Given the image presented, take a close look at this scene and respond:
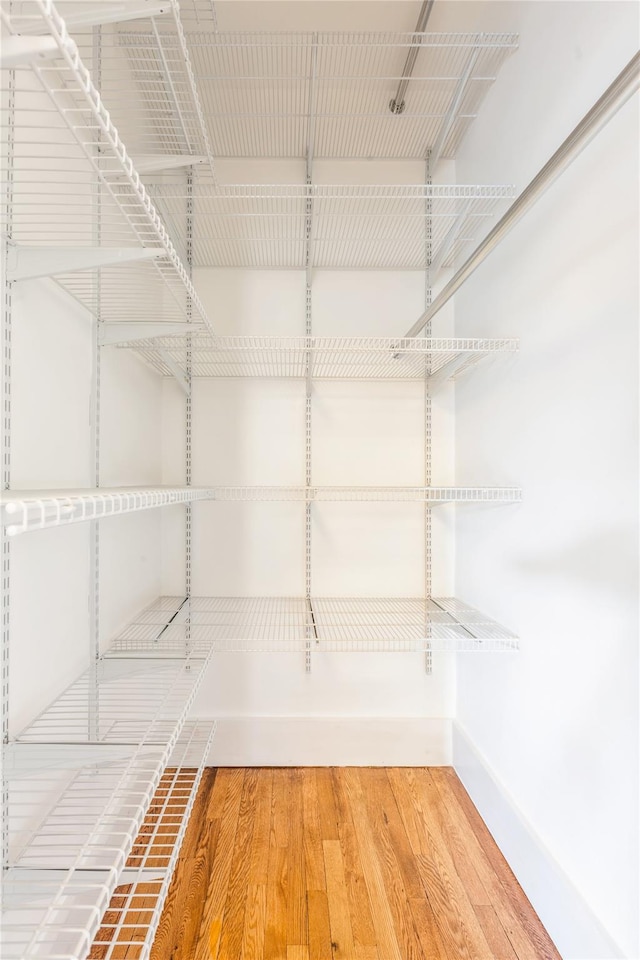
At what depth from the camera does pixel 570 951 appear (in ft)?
3.56

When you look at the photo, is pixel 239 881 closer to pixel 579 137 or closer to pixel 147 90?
pixel 579 137

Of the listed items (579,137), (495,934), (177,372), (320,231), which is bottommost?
(495,934)

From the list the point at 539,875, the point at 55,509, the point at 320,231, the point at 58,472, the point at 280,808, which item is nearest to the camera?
the point at 55,509

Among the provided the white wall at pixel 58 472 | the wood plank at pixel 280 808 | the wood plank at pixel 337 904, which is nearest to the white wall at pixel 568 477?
the wood plank at pixel 337 904

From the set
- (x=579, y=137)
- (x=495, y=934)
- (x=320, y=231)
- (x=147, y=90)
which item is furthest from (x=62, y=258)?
(x=495, y=934)

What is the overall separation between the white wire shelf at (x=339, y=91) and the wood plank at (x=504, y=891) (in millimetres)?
2039

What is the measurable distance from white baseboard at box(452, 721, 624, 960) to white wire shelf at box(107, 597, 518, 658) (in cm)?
40

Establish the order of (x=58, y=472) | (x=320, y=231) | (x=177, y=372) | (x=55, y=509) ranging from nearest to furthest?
(x=55, y=509)
(x=58, y=472)
(x=177, y=372)
(x=320, y=231)

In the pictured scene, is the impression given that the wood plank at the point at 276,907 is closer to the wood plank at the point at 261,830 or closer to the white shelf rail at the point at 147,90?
the wood plank at the point at 261,830

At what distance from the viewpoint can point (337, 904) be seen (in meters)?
1.25

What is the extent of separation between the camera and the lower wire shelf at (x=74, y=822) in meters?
0.69

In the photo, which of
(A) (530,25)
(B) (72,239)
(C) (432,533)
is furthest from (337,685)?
(A) (530,25)

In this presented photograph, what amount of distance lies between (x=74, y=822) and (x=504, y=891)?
103 cm

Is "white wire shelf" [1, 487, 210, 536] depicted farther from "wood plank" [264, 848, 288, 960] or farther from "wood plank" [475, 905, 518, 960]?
"wood plank" [475, 905, 518, 960]
